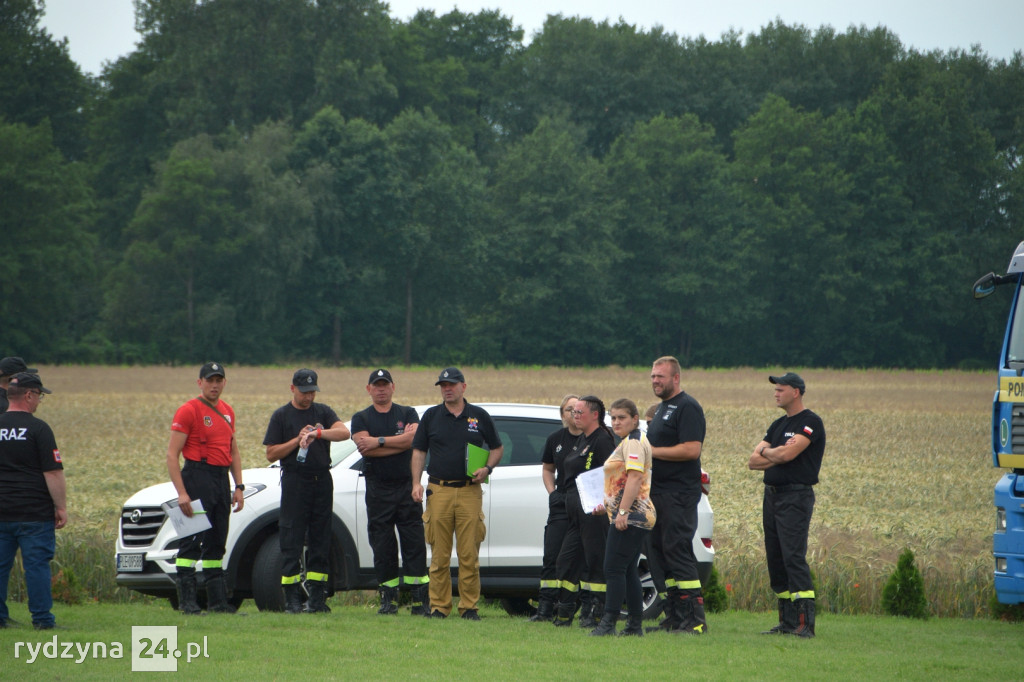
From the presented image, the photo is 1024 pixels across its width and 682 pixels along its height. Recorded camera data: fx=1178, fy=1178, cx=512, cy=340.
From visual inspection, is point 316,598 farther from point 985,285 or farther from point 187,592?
point 985,285

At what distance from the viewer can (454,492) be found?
9.19 metres

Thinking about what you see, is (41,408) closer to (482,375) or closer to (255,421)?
(255,421)

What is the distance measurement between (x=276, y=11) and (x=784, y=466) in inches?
2877

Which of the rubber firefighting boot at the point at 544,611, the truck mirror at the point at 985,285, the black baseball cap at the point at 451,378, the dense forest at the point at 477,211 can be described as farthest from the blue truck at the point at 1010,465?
the dense forest at the point at 477,211

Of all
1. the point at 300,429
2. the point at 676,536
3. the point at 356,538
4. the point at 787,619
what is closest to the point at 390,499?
the point at 356,538

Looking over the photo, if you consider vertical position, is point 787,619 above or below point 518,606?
above

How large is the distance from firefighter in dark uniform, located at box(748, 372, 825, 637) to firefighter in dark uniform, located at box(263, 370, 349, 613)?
335 centimetres

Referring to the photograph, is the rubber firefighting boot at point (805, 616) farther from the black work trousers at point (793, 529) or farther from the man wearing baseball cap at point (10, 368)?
the man wearing baseball cap at point (10, 368)

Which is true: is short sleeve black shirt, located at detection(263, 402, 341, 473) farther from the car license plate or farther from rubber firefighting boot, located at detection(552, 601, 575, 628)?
rubber firefighting boot, located at detection(552, 601, 575, 628)

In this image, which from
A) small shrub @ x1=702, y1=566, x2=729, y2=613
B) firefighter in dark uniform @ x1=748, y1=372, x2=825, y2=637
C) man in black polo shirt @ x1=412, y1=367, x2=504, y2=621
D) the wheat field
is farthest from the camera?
the wheat field

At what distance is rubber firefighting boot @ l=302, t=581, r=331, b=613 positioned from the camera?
9328mm

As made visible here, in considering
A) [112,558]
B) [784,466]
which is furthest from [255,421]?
[784,466]

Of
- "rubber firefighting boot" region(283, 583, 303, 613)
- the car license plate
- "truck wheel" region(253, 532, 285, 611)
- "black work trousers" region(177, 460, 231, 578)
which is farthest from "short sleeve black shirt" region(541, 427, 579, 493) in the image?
the car license plate

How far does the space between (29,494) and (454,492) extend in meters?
3.10
